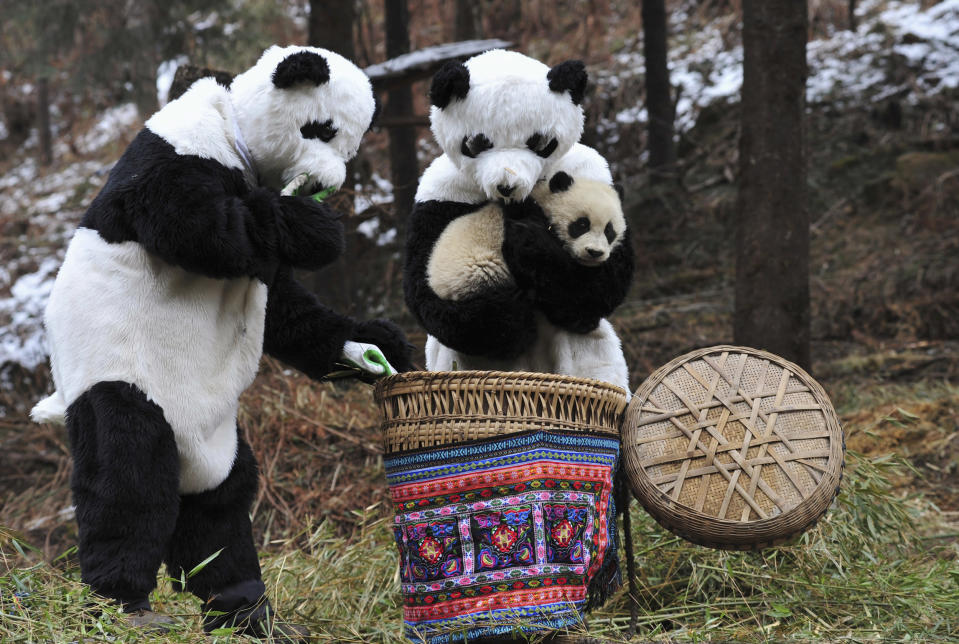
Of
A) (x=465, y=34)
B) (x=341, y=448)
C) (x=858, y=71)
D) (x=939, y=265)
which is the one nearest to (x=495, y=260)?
(x=341, y=448)

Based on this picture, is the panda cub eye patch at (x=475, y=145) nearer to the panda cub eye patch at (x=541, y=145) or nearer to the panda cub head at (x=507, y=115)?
the panda cub head at (x=507, y=115)

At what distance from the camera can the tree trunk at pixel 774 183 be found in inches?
175

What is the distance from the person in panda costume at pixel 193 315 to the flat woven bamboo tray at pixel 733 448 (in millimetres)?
825

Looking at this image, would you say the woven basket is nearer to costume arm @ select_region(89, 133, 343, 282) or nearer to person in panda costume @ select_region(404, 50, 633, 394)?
person in panda costume @ select_region(404, 50, 633, 394)

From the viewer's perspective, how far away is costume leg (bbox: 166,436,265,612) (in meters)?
2.72

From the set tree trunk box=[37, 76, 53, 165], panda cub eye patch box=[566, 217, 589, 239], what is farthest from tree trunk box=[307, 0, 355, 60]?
tree trunk box=[37, 76, 53, 165]

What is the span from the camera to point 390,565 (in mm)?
3439

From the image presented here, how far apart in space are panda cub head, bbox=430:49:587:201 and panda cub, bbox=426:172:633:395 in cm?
10

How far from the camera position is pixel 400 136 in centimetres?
668

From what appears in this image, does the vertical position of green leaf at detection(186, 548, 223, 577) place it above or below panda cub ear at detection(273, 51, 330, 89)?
below

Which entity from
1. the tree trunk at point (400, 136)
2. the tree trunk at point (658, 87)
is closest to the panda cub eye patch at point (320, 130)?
the tree trunk at point (400, 136)

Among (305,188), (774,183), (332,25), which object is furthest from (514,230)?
(332,25)

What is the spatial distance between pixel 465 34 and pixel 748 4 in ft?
11.7

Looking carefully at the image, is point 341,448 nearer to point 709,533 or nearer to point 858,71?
point 709,533
